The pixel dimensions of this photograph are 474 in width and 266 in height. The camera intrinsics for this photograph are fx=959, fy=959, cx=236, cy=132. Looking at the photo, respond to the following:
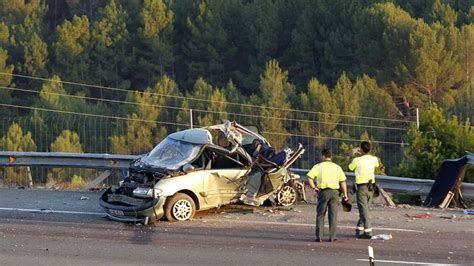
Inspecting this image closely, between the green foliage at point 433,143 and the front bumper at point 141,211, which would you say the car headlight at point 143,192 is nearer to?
the front bumper at point 141,211

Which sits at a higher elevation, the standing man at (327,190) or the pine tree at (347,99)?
the pine tree at (347,99)

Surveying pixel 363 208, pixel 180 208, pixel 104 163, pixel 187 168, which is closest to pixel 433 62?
pixel 104 163

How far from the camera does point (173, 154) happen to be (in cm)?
1619

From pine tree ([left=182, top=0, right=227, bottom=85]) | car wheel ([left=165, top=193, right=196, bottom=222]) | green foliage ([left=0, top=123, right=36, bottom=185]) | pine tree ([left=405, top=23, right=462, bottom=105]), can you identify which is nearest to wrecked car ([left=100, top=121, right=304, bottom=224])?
car wheel ([left=165, top=193, right=196, bottom=222])

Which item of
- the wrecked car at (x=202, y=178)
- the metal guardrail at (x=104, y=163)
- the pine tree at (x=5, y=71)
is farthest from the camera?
the pine tree at (x=5, y=71)

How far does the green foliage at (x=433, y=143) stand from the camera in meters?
20.6

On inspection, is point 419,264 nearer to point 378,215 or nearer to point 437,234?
point 437,234

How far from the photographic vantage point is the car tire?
16719mm

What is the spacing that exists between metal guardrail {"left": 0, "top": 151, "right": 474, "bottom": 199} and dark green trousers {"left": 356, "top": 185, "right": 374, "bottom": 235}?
3.65 metres

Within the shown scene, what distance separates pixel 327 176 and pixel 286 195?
2.97 meters

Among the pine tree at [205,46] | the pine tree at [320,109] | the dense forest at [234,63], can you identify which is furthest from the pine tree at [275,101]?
the pine tree at [205,46]

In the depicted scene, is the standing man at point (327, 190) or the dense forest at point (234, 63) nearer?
the standing man at point (327, 190)

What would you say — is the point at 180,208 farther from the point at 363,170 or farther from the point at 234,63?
the point at 234,63

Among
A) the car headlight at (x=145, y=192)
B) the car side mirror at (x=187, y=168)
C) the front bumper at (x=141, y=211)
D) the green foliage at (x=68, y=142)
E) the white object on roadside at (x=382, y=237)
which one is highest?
the green foliage at (x=68, y=142)
